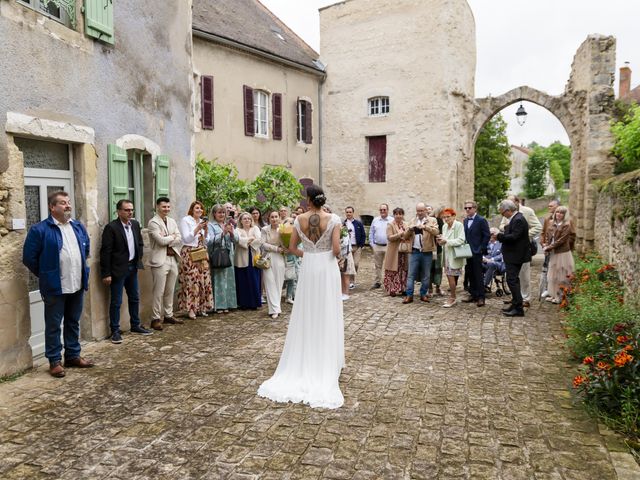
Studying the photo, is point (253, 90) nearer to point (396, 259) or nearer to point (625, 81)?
point (396, 259)

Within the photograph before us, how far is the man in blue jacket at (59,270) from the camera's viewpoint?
5094 mm

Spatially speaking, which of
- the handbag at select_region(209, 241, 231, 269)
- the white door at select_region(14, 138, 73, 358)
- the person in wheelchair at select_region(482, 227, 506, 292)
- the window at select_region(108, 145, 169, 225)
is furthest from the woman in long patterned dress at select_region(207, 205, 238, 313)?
the person in wheelchair at select_region(482, 227, 506, 292)

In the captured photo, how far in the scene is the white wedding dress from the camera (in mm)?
4805

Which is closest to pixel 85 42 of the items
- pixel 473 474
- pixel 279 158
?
pixel 473 474

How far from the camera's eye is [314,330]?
498 centimetres

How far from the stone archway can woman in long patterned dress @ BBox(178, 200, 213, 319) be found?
10810 mm

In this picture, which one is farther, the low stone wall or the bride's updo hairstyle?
the low stone wall

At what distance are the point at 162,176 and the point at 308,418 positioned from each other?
15.9ft

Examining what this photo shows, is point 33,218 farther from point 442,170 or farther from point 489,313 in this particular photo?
point 442,170

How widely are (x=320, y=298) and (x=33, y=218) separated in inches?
136

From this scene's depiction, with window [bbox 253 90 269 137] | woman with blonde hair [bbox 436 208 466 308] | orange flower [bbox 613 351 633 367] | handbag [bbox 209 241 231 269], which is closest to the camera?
orange flower [bbox 613 351 633 367]

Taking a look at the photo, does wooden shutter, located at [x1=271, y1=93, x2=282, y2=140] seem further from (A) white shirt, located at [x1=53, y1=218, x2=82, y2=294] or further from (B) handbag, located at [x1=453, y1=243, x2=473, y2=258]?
(A) white shirt, located at [x1=53, y1=218, x2=82, y2=294]

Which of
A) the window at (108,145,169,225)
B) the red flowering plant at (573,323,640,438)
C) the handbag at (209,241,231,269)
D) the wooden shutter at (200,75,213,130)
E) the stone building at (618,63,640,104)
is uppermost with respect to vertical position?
the stone building at (618,63,640,104)

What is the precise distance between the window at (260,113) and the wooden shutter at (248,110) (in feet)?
0.88
